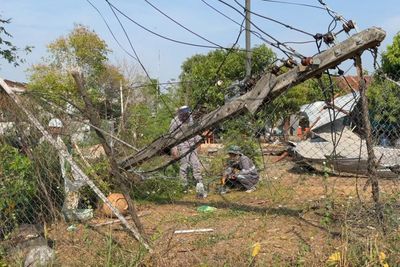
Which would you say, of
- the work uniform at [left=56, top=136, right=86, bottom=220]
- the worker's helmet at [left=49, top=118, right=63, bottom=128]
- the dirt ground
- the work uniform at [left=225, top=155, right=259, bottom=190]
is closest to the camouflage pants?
the work uniform at [left=225, top=155, right=259, bottom=190]

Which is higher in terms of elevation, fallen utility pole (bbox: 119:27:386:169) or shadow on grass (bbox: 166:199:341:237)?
fallen utility pole (bbox: 119:27:386:169)

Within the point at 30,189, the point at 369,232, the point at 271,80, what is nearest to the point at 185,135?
the point at 271,80

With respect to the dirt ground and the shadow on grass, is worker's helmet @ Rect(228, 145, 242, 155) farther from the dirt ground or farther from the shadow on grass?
the dirt ground

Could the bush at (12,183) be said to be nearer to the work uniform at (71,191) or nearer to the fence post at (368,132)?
the work uniform at (71,191)

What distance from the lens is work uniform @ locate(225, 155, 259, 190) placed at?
838cm

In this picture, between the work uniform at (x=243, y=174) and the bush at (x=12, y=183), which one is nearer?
the bush at (x=12, y=183)

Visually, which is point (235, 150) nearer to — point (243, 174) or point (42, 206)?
point (243, 174)

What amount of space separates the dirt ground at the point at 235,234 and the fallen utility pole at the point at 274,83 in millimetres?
1128

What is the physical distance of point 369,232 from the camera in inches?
187

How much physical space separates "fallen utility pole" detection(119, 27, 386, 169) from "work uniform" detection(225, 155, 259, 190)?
2631 millimetres

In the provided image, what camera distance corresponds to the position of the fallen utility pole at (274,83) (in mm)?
4500

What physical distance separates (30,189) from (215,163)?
4806 millimetres

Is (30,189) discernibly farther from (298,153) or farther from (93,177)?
(298,153)

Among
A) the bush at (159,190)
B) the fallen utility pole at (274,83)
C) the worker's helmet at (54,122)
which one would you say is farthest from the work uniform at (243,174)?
the worker's helmet at (54,122)
